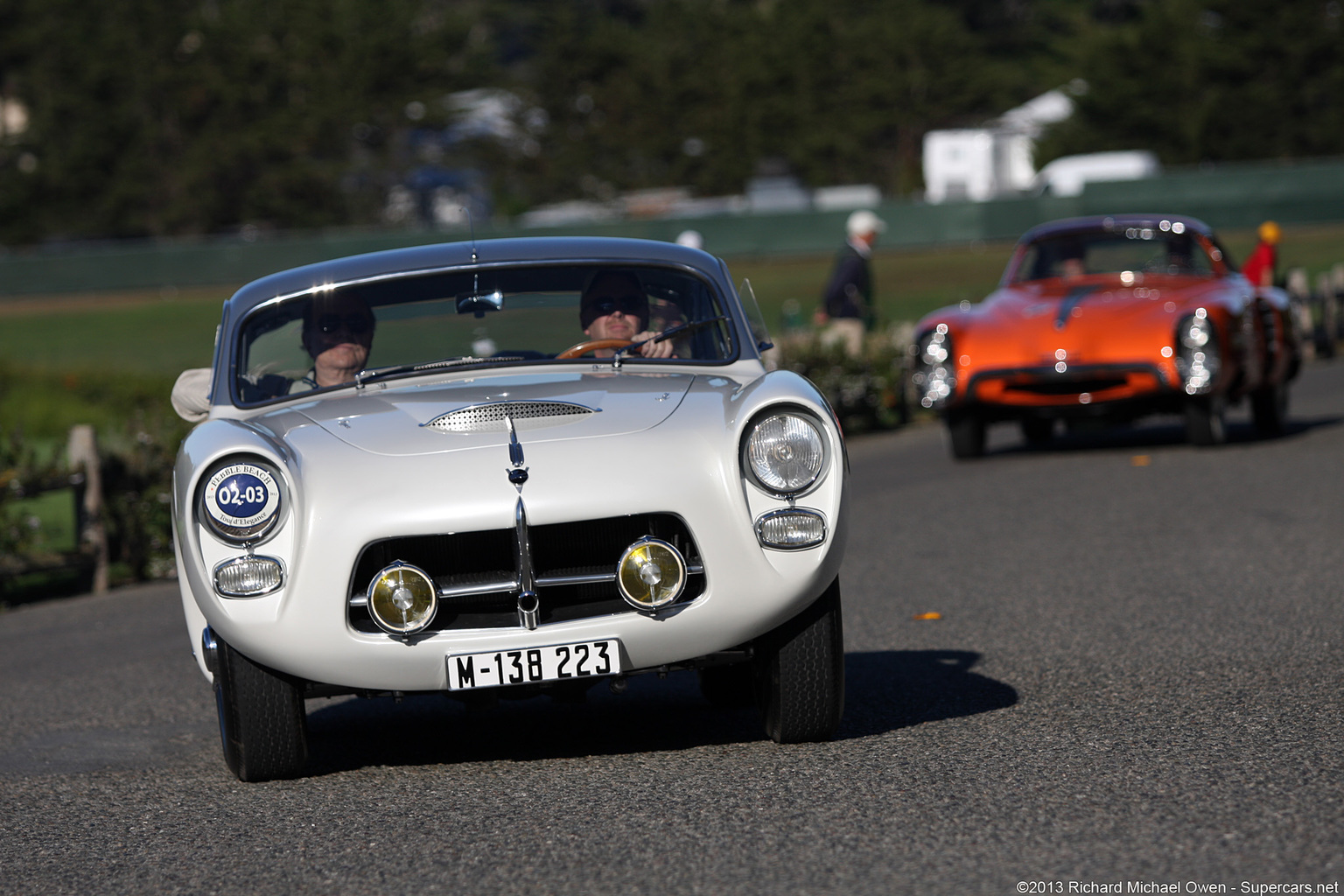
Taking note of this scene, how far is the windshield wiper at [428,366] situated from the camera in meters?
5.62

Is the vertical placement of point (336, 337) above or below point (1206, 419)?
above

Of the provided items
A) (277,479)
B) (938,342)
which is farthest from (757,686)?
(938,342)

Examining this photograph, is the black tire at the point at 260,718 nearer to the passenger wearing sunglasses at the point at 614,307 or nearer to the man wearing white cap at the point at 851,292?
the passenger wearing sunglasses at the point at 614,307

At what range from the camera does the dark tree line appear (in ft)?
240

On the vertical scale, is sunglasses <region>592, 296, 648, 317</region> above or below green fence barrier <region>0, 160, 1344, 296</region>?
above

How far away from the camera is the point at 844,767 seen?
4.69 metres

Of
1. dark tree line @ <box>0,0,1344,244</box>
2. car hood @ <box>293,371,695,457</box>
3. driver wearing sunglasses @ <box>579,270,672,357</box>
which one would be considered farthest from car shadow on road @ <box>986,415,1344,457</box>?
dark tree line @ <box>0,0,1344,244</box>

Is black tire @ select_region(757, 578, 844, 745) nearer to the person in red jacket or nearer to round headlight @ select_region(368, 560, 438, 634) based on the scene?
round headlight @ select_region(368, 560, 438, 634)

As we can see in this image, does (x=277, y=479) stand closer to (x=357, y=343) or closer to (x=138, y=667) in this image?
(x=357, y=343)

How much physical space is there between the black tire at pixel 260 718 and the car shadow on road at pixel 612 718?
24 centimetres

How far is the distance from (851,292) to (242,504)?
1289cm

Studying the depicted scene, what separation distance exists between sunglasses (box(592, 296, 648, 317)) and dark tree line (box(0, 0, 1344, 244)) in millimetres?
66437

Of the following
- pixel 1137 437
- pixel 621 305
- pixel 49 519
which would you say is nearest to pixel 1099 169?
pixel 1137 437

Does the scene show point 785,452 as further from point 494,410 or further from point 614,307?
point 614,307
